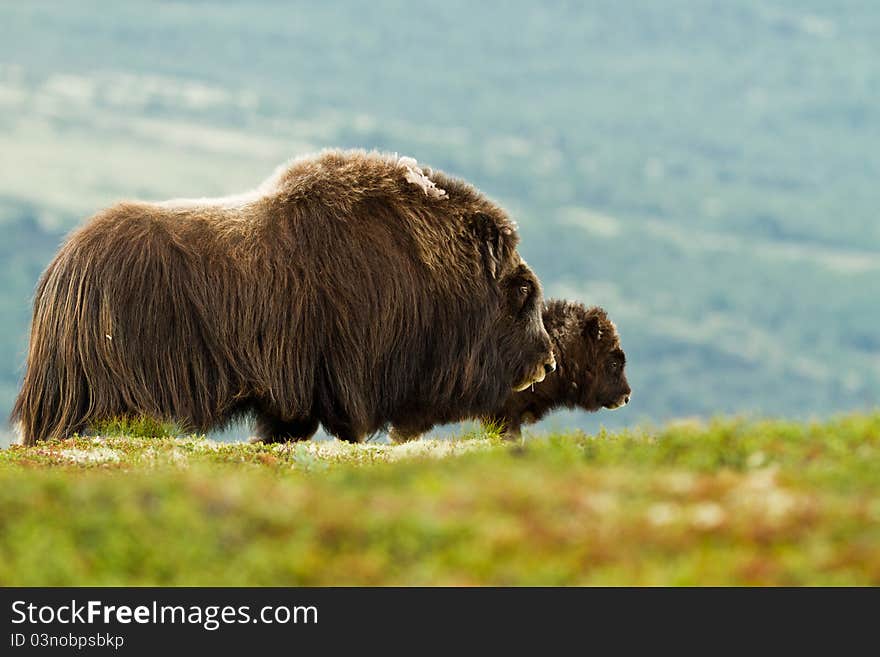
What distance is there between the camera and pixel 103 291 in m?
9.05

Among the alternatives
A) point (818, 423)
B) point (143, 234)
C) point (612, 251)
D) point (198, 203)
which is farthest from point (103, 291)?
point (612, 251)

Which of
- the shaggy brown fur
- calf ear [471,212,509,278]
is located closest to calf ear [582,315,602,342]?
the shaggy brown fur

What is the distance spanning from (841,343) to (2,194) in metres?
99.7

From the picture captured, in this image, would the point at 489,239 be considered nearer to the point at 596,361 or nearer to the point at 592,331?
the point at 592,331

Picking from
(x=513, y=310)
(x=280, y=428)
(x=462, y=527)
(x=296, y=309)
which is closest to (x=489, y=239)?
(x=513, y=310)

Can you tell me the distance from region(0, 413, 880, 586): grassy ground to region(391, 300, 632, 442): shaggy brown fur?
22.4ft

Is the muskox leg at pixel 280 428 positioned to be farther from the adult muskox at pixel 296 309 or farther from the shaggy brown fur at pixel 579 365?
the shaggy brown fur at pixel 579 365

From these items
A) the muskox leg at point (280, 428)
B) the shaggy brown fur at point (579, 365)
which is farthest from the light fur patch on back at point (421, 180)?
the shaggy brown fur at point (579, 365)

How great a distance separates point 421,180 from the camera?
33.7 feet

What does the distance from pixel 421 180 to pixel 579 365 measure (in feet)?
10.7

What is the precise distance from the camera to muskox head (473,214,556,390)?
1043 cm

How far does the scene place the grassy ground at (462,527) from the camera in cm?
444
